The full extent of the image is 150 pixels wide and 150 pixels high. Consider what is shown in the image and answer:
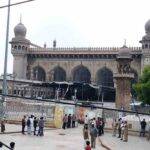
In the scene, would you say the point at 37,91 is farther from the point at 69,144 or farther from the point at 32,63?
the point at 69,144

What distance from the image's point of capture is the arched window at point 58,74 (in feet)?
171

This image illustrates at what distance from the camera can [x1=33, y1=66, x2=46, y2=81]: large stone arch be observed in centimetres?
5256

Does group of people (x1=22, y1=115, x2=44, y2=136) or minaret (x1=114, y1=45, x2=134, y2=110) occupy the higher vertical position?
minaret (x1=114, y1=45, x2=134, y2=110)

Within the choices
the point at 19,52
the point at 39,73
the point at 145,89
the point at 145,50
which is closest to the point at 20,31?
the point at 19,52

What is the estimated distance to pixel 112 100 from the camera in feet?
146

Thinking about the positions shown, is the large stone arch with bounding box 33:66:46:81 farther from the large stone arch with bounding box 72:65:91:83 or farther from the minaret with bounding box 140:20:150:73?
the minaret with bounding box 140:20:150:73

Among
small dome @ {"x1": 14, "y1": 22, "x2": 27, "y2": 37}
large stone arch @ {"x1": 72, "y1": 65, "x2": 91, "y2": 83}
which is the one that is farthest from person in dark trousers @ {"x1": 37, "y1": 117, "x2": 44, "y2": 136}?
small dome @ {"x1": 14, "y1": 22, "x2": 27, "y2": 37}

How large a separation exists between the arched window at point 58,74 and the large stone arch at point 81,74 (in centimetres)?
140

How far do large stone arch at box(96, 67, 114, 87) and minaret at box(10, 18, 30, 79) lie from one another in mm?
8284

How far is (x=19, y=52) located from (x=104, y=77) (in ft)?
32.1

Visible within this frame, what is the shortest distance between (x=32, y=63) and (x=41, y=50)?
191 cm

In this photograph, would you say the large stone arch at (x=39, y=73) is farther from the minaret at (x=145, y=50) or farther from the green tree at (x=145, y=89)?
the green tree at (x=145, y=89)

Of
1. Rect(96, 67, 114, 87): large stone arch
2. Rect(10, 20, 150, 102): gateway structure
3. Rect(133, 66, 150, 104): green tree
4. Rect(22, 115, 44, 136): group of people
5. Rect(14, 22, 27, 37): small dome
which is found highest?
Rect(14, 22, 27, 37): small dome

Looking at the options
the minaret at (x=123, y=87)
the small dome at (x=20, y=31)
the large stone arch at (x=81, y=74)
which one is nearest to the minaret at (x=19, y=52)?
the small dome at (x=20, y=31)
